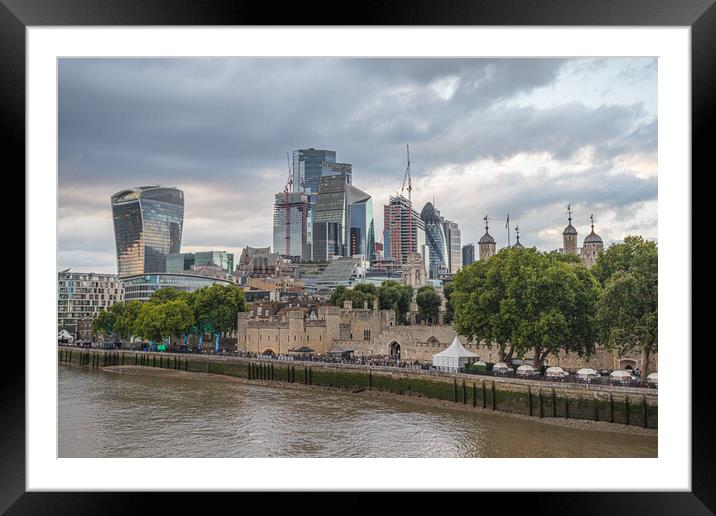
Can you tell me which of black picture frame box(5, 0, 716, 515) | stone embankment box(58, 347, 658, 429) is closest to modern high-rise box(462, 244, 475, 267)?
stone embankment box(58, 347, 658, 429)

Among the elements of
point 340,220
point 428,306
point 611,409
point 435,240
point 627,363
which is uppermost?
point 340,220

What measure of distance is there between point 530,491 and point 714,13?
428 cm

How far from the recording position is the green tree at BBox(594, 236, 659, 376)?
12.5m

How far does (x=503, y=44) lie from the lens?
6.20 meters

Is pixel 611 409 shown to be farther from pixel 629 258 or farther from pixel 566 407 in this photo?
pixel 629 258

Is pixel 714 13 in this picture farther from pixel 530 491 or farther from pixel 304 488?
pixel 304 488

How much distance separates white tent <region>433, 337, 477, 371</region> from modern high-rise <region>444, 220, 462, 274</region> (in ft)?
201

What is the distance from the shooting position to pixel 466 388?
14.8 m

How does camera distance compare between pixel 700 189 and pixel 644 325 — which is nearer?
pixel 700 189

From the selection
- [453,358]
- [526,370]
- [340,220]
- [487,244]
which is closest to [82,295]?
[487,244]

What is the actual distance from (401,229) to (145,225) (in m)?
38.6

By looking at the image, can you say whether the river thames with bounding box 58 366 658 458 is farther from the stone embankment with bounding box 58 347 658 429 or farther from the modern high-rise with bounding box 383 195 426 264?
the modern high-rise with bounding box 383 195 426 264

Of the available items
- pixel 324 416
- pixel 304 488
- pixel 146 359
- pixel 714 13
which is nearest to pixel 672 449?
pixel 304 488

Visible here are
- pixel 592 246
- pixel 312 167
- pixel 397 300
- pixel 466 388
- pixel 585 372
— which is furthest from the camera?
pixel 312 167
